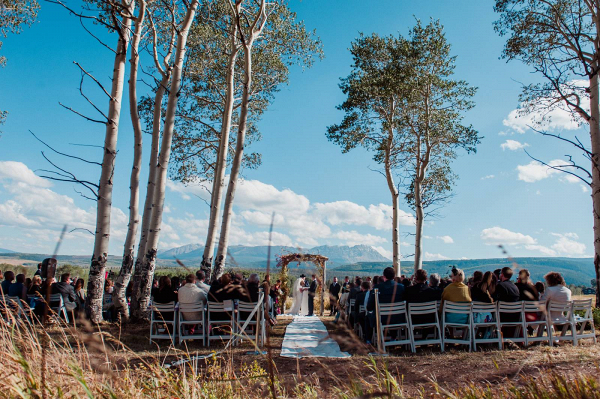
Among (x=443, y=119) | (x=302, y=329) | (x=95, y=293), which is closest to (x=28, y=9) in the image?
(x=95, y=293)

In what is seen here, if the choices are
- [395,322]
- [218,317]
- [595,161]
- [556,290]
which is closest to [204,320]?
[218,317]

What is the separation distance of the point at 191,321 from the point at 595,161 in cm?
1081

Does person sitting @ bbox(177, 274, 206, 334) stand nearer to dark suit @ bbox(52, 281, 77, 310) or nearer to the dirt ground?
the dirt ground

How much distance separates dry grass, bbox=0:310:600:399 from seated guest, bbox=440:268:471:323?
2.22ft

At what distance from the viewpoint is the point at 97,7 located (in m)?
11.4

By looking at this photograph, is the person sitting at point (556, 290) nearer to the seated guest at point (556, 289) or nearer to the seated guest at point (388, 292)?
the seated guest at point (556, 289)

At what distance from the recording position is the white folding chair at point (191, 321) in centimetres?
744

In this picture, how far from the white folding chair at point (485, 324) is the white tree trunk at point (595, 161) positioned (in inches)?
210

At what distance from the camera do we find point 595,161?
11.9 m

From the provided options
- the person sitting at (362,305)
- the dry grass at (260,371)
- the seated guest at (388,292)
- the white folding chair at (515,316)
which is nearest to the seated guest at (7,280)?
the dry grass at (260,371)

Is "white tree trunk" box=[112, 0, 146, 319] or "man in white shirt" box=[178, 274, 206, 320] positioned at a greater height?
"white tree trunk" box=[112, 0, 146, 319]

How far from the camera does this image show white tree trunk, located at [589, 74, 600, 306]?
11500 mm

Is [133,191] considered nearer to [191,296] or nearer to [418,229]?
[191,296]

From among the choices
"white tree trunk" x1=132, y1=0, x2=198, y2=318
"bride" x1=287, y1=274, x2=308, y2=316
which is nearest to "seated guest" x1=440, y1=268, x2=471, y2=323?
"white tree trunk" x1=132, y1=0, x2=198, y2=318
